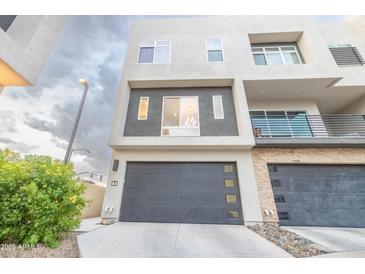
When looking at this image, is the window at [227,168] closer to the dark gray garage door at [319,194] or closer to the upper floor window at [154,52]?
the dark gray garage door at [319,194]

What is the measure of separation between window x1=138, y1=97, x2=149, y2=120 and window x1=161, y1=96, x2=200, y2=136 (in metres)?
0.85

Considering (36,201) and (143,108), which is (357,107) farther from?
(36,201)

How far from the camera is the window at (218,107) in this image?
Answer: 275 inches

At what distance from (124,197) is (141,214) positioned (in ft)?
3.17

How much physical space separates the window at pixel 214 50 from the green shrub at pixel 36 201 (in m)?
8.00

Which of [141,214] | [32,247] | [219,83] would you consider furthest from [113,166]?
[219,83]

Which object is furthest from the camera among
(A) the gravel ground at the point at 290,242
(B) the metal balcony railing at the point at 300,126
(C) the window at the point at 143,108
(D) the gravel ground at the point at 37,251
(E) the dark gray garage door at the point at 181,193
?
(B) the metal balcony railing at the point at 300,126

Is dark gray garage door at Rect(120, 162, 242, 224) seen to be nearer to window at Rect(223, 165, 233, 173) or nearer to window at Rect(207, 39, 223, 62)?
window at Rect(223, 165, 233, 173)

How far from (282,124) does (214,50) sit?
532cm

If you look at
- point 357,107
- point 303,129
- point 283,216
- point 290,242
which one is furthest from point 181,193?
point 357,107

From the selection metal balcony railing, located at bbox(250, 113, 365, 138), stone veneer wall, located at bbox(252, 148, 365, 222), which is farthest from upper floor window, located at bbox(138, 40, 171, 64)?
stone veneer wall, located at bbox(252, 148, 365, 222)

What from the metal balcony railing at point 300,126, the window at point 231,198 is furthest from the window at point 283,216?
the metal balcony railing at point 300,126

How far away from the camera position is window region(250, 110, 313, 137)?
742cm

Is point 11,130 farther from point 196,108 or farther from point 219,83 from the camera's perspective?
point 219,83
